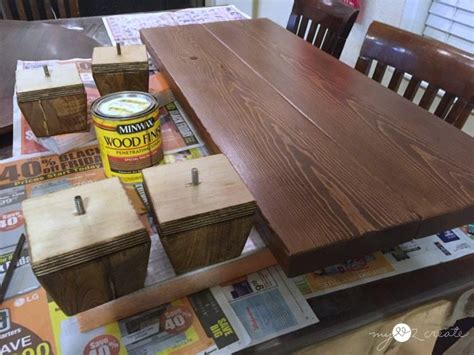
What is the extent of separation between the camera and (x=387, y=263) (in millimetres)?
608

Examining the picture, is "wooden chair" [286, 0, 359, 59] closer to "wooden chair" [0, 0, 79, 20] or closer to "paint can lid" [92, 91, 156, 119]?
"paint can lid" [92, 91, 156, 119]

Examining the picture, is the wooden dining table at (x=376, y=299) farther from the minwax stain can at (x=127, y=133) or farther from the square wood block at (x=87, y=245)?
the minwax stain can at (x=127, y=133)

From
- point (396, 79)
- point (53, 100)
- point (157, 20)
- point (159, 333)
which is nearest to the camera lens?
point (159, 333)

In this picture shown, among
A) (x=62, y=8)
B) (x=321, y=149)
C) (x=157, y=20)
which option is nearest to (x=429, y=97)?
(x=321, y=149)

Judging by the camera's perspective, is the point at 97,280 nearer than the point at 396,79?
Yes

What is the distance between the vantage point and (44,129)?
76cm

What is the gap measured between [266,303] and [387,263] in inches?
8.3

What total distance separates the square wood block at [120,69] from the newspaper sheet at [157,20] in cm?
55

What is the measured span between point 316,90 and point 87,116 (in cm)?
48

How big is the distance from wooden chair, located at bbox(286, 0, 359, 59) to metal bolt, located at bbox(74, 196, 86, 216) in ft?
3.56

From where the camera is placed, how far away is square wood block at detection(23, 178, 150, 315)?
0.39 metres

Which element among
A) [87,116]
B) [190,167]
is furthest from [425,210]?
[87,116]

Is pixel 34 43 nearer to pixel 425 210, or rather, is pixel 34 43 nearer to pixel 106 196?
pixel 106 196

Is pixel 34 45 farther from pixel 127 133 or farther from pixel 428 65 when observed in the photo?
pixel 428 65
